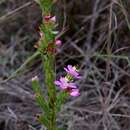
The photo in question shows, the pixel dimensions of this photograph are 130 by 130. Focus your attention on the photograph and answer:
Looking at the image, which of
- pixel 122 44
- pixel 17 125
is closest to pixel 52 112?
pixel 17 125

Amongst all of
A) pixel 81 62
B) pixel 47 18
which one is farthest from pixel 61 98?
pixel 81 62

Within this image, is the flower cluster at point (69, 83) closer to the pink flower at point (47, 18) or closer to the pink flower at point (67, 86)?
the pink flower at point (67, 86)

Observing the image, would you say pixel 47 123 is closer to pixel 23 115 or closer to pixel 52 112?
pixel 52 112

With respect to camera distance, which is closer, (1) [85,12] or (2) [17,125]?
(2) [17,125]

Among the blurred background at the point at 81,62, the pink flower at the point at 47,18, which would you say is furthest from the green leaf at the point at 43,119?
the blurred background at the point at 81,62

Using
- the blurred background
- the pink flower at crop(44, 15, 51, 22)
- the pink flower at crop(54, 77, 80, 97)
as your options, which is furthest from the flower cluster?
the blurred background

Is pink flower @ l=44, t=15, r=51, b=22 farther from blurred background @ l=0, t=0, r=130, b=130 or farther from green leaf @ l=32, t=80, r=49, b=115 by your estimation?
blurred background @ l=0, t=0, r=130, b=130

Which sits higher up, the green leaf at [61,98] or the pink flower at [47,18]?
the pink flower at [47,18]

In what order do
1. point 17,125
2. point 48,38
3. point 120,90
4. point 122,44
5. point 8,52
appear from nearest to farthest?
point 48,38, point 17,125, point 120,90, point 122,44, point 8,52
